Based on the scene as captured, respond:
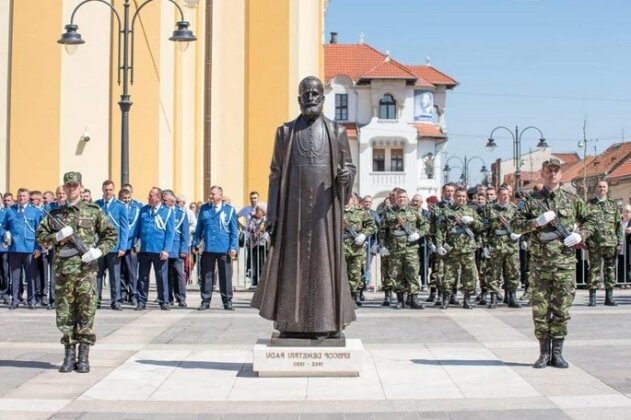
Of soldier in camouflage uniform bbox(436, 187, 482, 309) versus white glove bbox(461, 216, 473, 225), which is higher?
white glove bbox(461, 216, 473, 225)

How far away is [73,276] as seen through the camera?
1009cm

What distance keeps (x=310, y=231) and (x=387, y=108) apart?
71367 mm

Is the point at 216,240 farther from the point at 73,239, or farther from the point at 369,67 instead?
the point at 369,67

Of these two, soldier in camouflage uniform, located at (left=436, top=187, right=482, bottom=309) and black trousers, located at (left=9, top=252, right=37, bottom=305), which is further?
black trousers, located at (left=9, top=252, right=37, bottom=305)

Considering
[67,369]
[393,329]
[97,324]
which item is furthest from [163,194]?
[67,369]

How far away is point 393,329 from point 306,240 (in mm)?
4459

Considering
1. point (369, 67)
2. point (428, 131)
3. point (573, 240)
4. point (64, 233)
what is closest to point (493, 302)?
point (573, 240)

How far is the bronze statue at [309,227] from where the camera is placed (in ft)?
31.5

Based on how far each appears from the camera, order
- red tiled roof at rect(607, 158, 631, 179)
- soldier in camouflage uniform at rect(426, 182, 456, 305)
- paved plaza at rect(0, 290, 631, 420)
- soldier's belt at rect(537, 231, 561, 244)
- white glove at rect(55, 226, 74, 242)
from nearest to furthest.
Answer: paved plaza at rect(0, 290, 631, 420), white glove at rect(55, 226, 74, 242), soldier's belt at rect(537, 231, 561, 244), soldier in camouflage uniform at rect(426, 182, 456, 305), red tiled roof at rect(607, 158, 631, 179)

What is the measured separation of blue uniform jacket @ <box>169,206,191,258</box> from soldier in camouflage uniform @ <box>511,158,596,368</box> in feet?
25.1

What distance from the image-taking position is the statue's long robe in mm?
9594

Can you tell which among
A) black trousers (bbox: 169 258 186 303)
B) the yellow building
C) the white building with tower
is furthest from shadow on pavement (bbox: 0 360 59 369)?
the white building with tower

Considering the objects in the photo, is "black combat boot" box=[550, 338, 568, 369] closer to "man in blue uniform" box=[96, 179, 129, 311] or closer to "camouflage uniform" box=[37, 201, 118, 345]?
"camouflage uniform" box=[37, 201, 118, 345]

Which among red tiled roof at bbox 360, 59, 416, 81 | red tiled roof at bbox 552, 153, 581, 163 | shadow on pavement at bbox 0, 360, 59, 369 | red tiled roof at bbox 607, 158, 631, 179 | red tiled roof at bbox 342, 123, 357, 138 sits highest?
red tiled roof at bbox 360, 59, 416, 81
